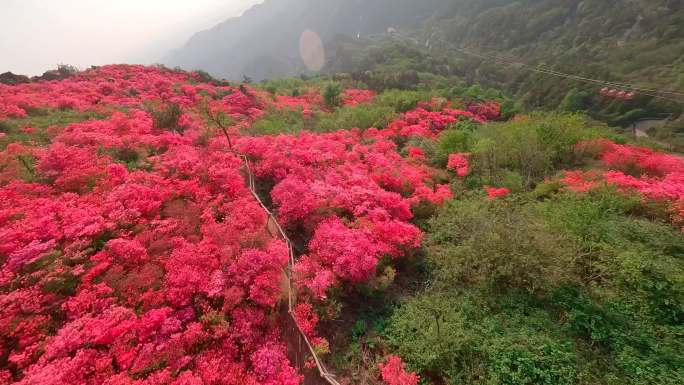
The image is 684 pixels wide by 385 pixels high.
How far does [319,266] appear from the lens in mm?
10820

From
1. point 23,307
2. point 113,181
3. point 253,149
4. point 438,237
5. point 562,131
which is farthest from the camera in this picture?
point 562,131

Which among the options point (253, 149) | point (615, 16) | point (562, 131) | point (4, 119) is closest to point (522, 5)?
point (615, 16)

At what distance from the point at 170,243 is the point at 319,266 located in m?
5.37

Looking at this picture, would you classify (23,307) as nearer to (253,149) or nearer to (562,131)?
(253,149)

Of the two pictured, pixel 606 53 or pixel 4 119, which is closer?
pixel 4 119

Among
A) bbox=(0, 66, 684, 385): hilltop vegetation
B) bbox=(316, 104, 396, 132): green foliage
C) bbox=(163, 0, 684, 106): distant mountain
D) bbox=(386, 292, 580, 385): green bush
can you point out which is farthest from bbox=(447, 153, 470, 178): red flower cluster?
bbox=(163, 0, 684, 106): distant mountain

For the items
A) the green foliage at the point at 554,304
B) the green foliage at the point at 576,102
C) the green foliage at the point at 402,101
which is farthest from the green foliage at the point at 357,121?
the green foliage at the point at 576,102

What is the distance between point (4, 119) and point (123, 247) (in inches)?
633

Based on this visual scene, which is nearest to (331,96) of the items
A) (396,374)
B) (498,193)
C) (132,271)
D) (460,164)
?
(460,164)

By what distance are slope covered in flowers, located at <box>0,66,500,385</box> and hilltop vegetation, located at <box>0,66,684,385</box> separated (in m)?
0.06

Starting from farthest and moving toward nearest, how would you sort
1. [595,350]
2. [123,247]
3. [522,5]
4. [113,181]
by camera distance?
[522,5], [113,181], [123,247], [595,350]

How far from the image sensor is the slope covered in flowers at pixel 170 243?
7.44 metres

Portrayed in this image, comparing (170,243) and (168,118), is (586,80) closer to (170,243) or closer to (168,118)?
(168,118)

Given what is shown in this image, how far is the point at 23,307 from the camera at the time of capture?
767 centimetres
